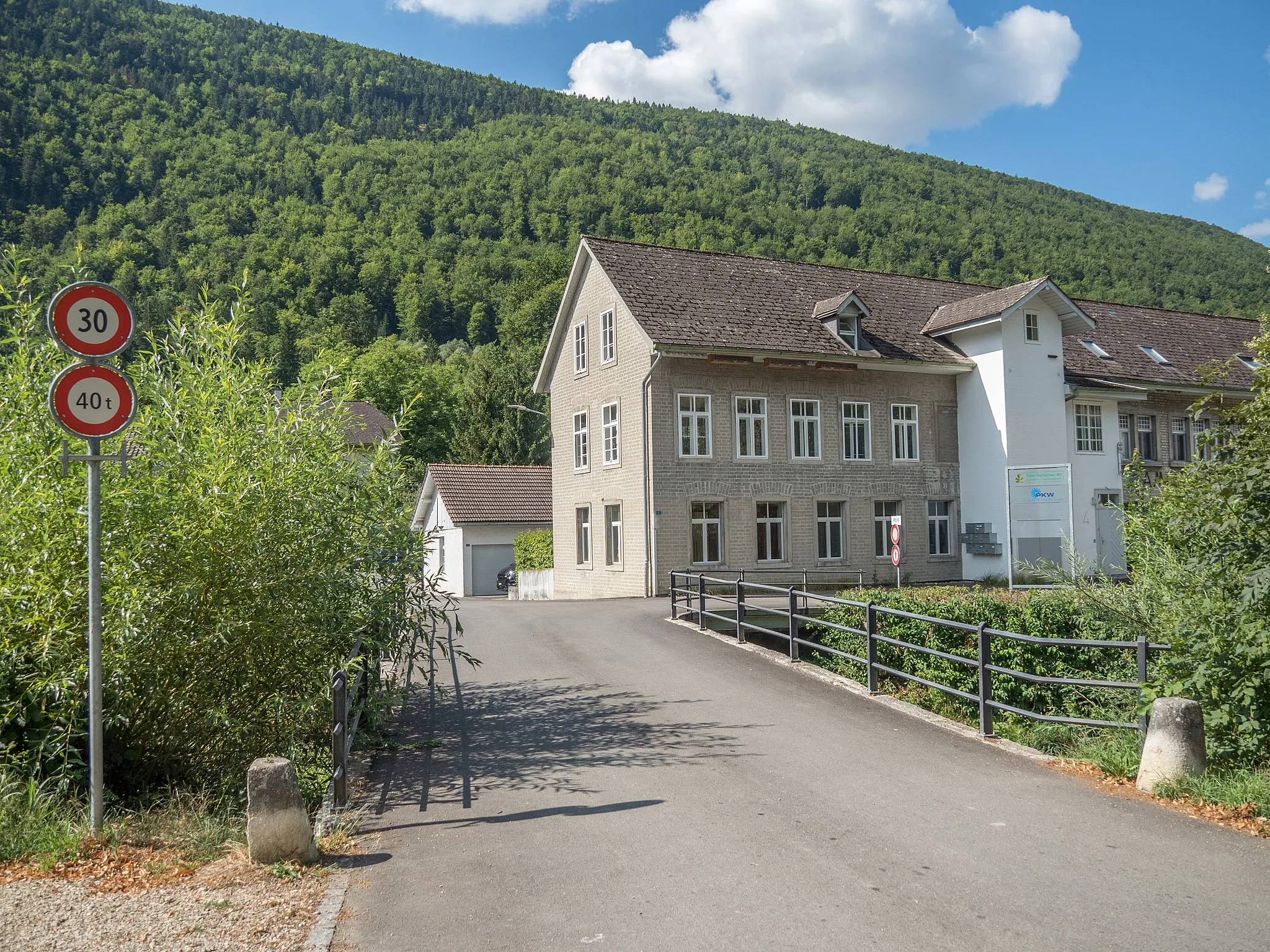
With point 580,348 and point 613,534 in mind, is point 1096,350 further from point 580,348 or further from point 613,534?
point 613,534

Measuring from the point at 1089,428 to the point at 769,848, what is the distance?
31390mm

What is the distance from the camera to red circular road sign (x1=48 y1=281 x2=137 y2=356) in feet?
22.6

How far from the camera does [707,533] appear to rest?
28.8 m

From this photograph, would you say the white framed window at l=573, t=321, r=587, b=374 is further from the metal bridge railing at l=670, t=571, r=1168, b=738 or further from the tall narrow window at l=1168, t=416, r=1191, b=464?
the tall narrow window at l=1168, t=416, r=1191, b=464

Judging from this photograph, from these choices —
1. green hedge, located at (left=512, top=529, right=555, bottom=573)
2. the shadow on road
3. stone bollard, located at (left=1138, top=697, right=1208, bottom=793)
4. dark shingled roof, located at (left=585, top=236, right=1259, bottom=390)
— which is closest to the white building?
green hedge, located at (left=512, top=529, right=555, bottom=573)

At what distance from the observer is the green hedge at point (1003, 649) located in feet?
48.2

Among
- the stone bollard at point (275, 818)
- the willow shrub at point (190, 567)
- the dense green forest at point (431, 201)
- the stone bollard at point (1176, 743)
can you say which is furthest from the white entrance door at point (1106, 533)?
the dense green forest at point (431, 201)

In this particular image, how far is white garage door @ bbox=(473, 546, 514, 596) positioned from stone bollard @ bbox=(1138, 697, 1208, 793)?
34575 mm

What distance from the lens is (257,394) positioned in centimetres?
Result: 926

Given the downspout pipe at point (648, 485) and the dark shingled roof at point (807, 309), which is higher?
the dark shingled roof at point (807, 309)

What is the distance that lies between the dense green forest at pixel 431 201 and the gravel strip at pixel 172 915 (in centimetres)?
5708

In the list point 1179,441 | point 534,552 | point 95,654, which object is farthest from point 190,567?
point 1179,441

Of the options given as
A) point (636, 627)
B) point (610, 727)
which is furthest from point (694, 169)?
point (610, 727)

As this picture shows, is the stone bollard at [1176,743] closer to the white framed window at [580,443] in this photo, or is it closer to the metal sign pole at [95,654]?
the metal sign pole at [95,654]
